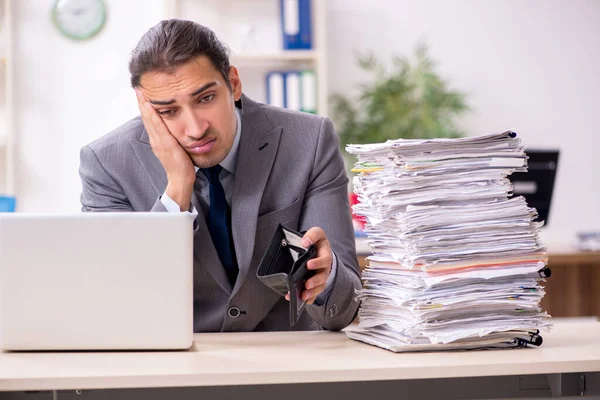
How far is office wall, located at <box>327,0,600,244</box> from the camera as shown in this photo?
5.01 metres

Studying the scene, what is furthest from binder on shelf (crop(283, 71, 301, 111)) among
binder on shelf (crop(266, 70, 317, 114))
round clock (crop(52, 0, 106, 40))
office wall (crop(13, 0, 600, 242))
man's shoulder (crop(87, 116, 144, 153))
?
man's shoulder (crop(87, 116, 144, 153))

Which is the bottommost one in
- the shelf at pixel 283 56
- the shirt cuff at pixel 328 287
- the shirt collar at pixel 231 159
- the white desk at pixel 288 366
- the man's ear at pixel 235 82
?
the white desk at pixel 288 366

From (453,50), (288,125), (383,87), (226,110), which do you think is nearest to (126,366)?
(226,110)

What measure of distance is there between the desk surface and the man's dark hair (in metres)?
0.65

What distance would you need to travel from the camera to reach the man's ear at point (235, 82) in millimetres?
1946

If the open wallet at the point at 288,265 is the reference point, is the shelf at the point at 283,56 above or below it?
above

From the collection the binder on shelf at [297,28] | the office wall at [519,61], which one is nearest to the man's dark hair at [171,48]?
the binder on shelf at [297,28]

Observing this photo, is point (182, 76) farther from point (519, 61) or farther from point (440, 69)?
point (519, 61)

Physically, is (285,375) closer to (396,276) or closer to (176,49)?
(396,276)

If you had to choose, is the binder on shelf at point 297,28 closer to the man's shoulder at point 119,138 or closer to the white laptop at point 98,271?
the man's shoulder at point 119,138

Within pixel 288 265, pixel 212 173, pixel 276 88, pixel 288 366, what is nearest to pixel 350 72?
pixel 276 88

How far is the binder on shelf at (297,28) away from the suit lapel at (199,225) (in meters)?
2.78

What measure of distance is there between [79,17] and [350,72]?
1.68 m

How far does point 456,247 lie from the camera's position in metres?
1.43
